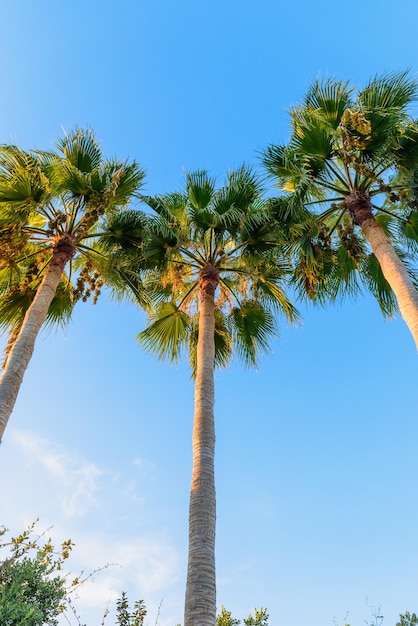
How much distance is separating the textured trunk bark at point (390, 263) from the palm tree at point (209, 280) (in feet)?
5.49

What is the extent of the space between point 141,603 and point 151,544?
1.22m

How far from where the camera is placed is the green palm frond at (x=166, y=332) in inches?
438

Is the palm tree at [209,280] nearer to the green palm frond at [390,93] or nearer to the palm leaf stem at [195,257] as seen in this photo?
the palm leaf stem at [195,257]

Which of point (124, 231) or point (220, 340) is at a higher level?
point (124, 231)

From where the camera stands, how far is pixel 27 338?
7840mm

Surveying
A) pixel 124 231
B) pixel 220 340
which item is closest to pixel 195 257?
pixel 124 231

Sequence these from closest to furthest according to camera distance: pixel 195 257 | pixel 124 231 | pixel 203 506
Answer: pixel 203 506 < pixel 124 231 < pixel 195 257

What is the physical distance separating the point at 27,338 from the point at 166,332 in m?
3.90

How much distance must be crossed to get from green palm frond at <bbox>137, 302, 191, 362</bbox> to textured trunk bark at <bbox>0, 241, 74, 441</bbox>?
2.56 meters

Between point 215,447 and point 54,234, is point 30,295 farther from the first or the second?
point 215,447

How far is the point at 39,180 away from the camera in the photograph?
28.9ft

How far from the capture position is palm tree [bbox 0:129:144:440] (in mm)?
8703

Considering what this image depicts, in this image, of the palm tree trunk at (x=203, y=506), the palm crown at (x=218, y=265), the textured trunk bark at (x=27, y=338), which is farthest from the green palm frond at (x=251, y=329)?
the textured trunk bark at (x=27, y=338)

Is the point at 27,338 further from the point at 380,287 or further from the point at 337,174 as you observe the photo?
the point at 380,287
